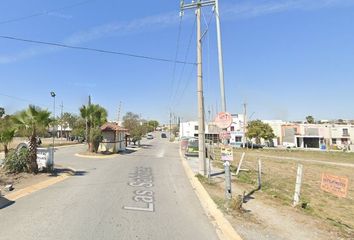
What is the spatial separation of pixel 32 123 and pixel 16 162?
1.81 m

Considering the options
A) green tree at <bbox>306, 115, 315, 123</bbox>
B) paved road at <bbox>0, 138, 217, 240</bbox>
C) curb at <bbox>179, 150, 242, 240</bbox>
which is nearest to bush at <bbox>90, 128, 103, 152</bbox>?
paved road at <bbox>0, 138, 217, 240</bbox>

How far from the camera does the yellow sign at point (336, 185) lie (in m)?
8.12

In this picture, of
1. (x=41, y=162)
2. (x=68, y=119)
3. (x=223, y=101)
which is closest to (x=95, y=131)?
(x=41, y=162)

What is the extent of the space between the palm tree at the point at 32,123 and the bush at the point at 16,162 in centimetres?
24

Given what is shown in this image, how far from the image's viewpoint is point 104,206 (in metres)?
8.11

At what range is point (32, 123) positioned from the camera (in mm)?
13273

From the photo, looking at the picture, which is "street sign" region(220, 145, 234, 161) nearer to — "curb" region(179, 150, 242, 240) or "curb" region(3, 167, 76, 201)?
"curb" region(179, 150, 242, 240)

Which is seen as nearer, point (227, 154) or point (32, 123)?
point (227, 154)

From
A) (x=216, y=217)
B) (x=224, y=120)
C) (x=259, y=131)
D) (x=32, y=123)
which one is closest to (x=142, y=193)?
(x=216, y=217)

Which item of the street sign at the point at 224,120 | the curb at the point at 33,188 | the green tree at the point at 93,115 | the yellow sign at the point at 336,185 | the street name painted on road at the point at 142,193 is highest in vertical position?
the green tree at the point at 93,115

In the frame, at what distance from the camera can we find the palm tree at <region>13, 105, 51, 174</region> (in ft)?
43.4

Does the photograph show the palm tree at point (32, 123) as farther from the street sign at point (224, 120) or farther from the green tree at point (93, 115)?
the green tree at point (93, 115)

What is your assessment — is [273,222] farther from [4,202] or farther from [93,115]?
[93,115]

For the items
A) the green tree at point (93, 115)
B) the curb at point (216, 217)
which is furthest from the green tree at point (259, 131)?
the curb at point (216, 217)
